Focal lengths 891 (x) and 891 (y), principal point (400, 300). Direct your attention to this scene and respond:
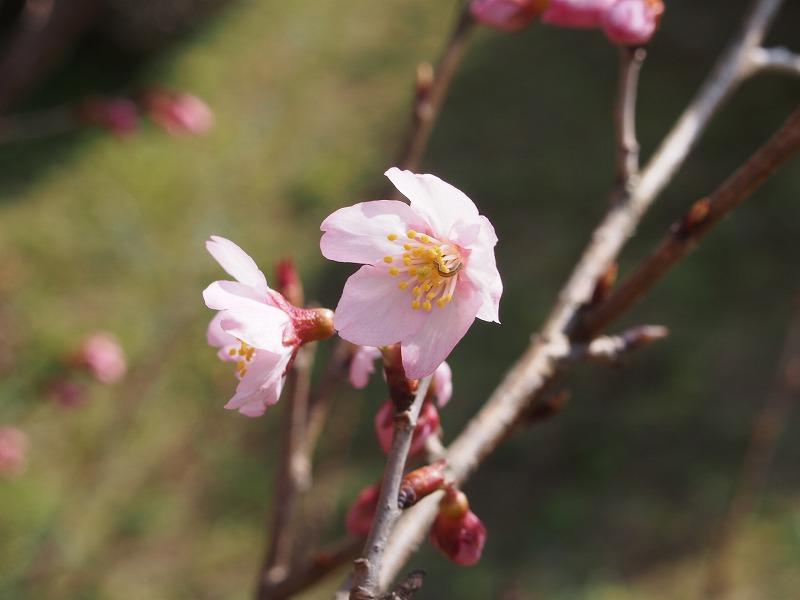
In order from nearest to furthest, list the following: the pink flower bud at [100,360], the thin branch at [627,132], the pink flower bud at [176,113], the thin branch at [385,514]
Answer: the thin branch at [385,514]
the thin branch at [627,132]
the pink flower bud at [100,360]
the pink flower bud at [176,113]

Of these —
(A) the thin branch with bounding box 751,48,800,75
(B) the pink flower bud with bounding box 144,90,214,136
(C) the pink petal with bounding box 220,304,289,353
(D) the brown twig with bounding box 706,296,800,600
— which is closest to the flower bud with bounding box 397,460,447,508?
(C) the pink petal with bounding box 220,304,289,353

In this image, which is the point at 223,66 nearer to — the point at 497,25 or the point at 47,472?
the point at 47,472

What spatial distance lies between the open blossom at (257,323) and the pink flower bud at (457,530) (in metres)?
0.15

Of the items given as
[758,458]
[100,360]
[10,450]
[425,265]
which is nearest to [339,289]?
[100,360]

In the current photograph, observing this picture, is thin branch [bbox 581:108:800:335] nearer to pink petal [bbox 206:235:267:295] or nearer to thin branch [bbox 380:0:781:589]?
thin branch [bbox 380:0:781:589]

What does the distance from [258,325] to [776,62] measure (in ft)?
2.19

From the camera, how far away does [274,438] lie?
2.73 meters

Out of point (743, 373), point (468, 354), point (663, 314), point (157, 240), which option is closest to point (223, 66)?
point (157, 240)

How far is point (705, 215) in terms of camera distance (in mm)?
668

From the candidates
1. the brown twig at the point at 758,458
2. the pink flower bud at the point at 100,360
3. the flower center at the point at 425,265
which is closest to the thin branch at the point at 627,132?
the flower center at the point at 425,265

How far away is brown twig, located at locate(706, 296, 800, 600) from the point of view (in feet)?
4.79

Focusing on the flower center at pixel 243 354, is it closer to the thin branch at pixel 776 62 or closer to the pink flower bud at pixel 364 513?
the pink flower bud at pixel 364 513

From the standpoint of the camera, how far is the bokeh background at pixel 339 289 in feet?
7.84

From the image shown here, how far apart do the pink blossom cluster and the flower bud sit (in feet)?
1.43
